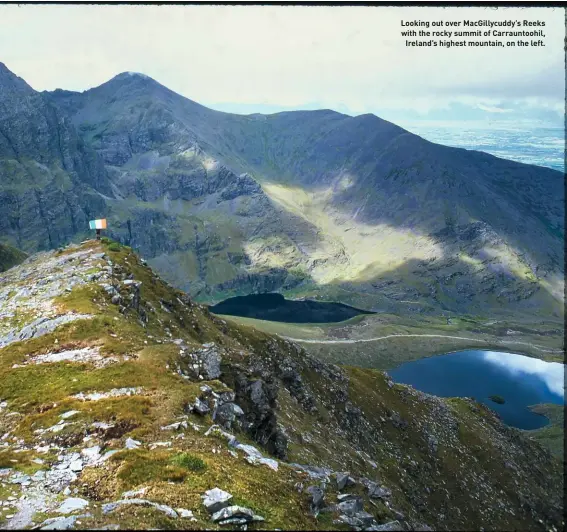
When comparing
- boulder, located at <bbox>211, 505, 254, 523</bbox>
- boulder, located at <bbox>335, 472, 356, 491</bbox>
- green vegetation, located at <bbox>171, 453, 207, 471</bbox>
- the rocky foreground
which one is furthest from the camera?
boulder, located at <bbox>335, 472, 356, 491</bbox>

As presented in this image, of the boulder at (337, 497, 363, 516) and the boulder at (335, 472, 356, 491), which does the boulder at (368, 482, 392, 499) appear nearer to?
the boulder at (335, 472, 356, 491)

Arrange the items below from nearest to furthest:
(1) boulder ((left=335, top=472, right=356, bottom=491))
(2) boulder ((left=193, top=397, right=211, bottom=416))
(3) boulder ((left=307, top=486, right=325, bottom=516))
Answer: (3) boulder ((left=307, top=486, right=325, bottom=516)), (2) boulder ((left=193, top=397, right=211, bottom=416)), (1) boulder ((left=335, top=472, right=356, bottom=491))

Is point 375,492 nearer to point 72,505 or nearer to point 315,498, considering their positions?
point 315,498

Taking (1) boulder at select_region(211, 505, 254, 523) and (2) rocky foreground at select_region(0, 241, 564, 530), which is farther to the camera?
(2) rocky foreground at select_region(0, 241, 564, 530)

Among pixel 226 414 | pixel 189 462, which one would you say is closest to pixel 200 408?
pixel 226 414

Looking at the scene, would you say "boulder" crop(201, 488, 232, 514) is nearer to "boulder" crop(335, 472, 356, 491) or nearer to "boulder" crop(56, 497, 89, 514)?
"boulder" crop(56, 497, 89, 514)

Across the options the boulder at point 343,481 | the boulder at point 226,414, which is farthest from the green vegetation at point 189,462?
the boulder at point 343,481

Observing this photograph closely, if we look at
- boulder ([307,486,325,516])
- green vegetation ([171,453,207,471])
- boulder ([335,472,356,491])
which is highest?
green vegetation ([171,453,207,471])

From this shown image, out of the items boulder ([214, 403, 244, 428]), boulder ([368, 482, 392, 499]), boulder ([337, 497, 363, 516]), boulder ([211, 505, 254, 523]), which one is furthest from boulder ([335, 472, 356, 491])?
boulder ([211, 505, 254, 523])

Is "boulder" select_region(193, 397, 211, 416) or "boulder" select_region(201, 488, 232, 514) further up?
"boulder" select_region(201, 488, 232, 514)
